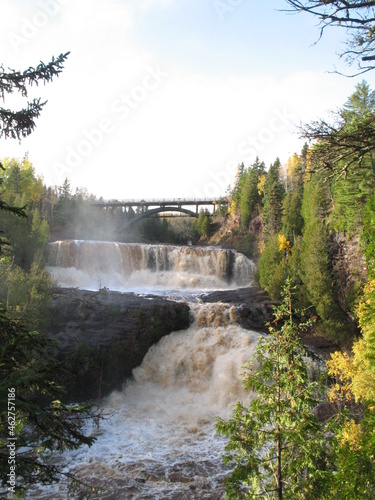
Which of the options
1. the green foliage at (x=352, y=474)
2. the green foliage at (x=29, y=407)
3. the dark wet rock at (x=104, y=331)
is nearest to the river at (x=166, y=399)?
the dark wet rock at (x=104, y=331)

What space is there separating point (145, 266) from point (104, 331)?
18109 millimetres

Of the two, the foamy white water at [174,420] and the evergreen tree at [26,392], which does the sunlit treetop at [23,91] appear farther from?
the foamy white water at [174,420]

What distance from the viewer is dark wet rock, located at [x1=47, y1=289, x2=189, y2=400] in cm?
1940

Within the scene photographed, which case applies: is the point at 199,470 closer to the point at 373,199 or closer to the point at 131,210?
the point at 373,199

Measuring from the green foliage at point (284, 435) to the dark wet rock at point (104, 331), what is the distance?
1361 cm

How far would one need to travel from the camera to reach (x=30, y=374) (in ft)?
14.8

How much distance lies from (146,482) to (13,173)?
176 feet

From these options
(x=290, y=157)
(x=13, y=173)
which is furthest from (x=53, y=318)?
(x=290, y=157)

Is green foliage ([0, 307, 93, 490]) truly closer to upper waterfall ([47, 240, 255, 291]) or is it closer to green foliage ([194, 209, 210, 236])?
upper waterfall ([47, 240, 255, 291])

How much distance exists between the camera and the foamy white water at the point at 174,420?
486 inches

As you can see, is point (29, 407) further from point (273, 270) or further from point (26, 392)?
point (273, 270)

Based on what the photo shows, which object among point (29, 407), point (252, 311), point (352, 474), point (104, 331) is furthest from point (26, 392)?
point (252, 311)

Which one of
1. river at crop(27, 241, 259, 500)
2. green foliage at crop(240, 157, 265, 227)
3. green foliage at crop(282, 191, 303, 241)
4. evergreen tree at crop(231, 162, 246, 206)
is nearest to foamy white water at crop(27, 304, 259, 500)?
river at crop(27, 241, 259, 500)

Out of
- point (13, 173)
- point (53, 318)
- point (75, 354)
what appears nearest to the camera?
point (75, 354)
